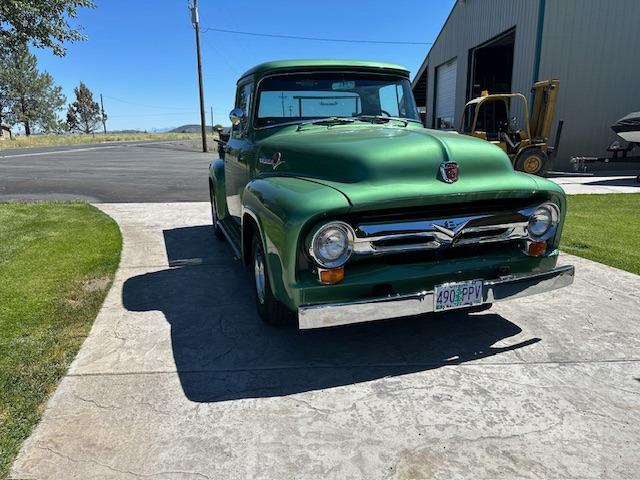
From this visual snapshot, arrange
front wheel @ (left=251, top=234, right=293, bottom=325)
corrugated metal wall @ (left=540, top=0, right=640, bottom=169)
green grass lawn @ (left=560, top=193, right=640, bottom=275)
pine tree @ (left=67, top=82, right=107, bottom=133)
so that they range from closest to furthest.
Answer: front wheel @ (left=251, top=234, right=293, bottom=325)
green grass lawn @ (left=560, top=193, right=640, bottom=275)
corrugated metal wall @ (left=540, top=0, right=640, bottom=169)
pine tree @ (left=67, top=82, right=107, bottom=133)

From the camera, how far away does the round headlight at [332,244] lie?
2848 mm

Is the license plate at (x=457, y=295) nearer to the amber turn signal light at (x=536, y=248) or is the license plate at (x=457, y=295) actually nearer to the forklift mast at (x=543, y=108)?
the amber turn signal light at (x=536, y=248)

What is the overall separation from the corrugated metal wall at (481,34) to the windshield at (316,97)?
14162 mm

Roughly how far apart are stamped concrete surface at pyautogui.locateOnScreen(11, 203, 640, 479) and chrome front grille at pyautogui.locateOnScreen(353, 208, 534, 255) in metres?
0.79

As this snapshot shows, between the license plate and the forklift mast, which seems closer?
the license plate

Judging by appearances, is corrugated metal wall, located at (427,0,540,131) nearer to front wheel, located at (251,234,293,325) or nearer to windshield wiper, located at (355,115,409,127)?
windshield wiper, located at (355,115,409,127)

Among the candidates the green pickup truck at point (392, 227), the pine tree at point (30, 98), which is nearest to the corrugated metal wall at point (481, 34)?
the green pickup truck at point (392, 227)

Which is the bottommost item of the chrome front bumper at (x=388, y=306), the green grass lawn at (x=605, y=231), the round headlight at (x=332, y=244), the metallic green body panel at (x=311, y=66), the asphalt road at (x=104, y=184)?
the green grass lawn at (x=605, y=231)

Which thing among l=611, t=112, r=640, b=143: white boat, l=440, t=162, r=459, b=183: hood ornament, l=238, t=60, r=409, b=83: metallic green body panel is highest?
l=238, t=60, r=409, b=83: metallic green body panel

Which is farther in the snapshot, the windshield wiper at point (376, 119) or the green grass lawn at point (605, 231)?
the green grass lawn at point (605, 231)

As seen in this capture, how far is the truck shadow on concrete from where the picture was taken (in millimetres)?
3049

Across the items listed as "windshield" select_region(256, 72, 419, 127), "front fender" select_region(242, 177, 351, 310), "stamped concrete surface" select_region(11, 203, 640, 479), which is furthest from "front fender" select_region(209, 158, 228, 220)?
"front fender" select_region(242, 177, 351, 310)

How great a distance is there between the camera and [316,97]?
4.45 m

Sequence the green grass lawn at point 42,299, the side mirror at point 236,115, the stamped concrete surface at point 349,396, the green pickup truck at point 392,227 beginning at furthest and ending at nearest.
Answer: the side mirror at point 236,115 → the green pickup truck at point 392,227 → the green grass lawn at point 42,299 → the stamped concrete surface at point 349,396
